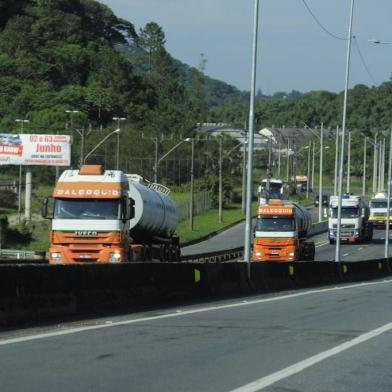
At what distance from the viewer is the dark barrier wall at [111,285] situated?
658 inches

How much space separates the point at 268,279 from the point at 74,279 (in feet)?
40.1

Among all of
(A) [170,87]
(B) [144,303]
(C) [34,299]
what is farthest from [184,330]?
(A) [170,87]

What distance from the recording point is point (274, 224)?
54438mm

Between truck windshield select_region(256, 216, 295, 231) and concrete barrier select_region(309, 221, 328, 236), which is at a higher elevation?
truck windshield select_region(256, 216, 295, 231)

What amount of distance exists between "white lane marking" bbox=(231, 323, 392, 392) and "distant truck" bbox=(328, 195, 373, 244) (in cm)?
5884

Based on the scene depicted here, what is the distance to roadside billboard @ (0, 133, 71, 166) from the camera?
83.2 m

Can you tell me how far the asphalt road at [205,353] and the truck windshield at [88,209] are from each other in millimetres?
11685

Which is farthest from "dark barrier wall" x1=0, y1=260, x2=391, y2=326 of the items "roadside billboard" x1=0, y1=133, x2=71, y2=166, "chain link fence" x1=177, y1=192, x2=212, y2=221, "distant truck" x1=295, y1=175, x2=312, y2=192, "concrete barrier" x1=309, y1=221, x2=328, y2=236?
"distant truck" x1=295, y1=175, x2=312, y2=192

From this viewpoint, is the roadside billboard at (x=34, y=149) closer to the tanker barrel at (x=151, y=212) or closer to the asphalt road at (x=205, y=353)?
the tanker barrel at (x=151, y=212)

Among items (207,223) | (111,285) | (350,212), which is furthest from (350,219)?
(111,285)

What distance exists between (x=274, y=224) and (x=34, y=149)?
3455 centimetres

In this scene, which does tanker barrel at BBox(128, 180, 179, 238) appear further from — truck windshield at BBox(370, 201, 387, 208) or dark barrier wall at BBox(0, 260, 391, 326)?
truck windshield at BBox(370, 201, 387, 208)

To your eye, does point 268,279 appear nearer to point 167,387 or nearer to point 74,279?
point 74,279

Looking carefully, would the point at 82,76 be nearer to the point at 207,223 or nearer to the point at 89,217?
the point at 207,223
